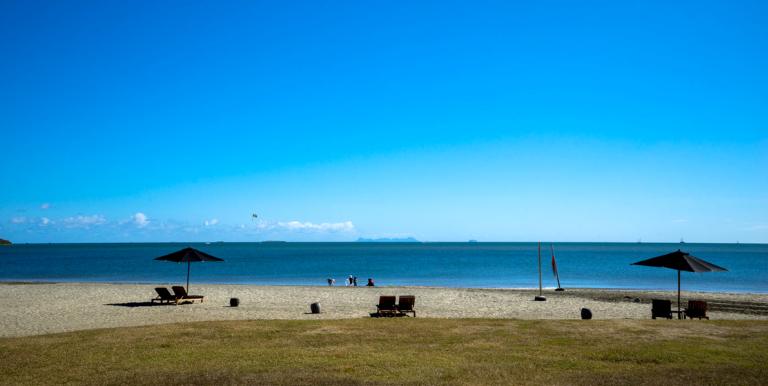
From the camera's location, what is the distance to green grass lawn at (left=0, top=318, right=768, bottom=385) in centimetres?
909

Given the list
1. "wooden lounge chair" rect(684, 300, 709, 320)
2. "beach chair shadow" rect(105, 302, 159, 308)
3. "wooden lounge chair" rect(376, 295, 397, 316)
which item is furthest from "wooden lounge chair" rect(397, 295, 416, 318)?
"beach chair shadow" rect(105, 302, 159, 308)

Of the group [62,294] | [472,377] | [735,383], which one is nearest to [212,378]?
[472,377]

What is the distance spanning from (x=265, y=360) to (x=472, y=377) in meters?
3.81

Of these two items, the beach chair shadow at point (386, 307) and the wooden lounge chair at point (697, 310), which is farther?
the beach chair shadow at point (386, 307)

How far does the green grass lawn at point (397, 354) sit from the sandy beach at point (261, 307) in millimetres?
3623

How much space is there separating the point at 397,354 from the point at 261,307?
39.8 feet

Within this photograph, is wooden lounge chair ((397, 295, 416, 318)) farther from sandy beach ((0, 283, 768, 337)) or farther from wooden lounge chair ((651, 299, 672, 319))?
wooden lounge chair ((651, 299, 672, 319))

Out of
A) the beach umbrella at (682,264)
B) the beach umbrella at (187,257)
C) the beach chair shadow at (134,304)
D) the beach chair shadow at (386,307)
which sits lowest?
the beach chair shadow at (134,304)

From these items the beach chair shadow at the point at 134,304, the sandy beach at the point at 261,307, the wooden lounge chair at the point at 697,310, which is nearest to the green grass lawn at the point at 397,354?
the wooden lounge chair at the point at 697,310

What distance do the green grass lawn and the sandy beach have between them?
362 centimetres

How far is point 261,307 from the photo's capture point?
21969 millimetres

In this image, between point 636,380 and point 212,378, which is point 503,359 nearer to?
point 636,380

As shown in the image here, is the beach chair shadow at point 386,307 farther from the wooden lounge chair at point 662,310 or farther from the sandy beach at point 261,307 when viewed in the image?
the wooden lounge chair at point 662,310

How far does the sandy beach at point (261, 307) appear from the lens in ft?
58.5
